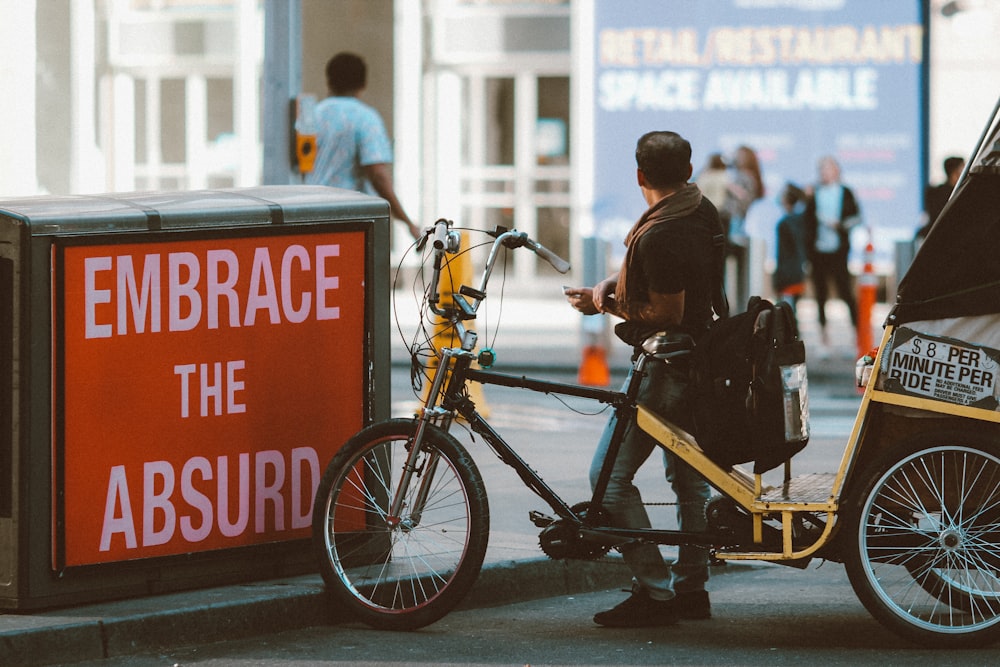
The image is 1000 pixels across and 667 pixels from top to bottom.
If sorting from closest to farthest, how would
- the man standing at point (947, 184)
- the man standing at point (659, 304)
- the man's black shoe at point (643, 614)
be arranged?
the man standing at point (659, 304) < the man's black shoe at point (643, 614) < the man standing at point (947, 184)

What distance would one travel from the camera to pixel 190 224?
5.72 m

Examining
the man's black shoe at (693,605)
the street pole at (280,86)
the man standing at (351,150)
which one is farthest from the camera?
the man standing at (351,150)

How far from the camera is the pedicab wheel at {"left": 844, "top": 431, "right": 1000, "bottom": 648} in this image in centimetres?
527

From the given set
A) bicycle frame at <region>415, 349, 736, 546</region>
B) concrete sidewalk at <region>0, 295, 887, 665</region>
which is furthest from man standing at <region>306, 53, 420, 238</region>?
bicycle frame at <region>415, 349, 736, 546</region>

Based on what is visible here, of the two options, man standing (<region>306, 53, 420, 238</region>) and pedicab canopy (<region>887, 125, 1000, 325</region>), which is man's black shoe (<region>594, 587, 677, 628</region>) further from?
man standing (<region>306, 53, 420, 238</region>)

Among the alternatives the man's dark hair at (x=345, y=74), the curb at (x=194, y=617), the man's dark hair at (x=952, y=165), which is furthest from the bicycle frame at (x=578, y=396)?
A: the man's dark hair at (x=952, y=165)

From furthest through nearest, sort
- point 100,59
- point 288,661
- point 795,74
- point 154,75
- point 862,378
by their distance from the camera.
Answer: point 154,75 → point 100,59 → point 795,74 → point 862,378 → point 288,661

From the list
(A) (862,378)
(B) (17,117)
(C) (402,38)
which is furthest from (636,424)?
(C) (402,38)

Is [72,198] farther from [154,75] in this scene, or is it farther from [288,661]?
[154,75]

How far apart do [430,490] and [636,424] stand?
2.42 feet

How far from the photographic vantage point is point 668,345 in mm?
5555

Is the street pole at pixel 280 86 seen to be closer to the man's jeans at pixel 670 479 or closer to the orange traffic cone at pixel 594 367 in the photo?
the man's jeans at pixel 670 479

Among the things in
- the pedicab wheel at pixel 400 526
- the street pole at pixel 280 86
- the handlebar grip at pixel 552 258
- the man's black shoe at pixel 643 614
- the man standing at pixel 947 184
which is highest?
the street pole at pixel 280 86

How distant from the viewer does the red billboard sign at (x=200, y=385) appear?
552 cm
